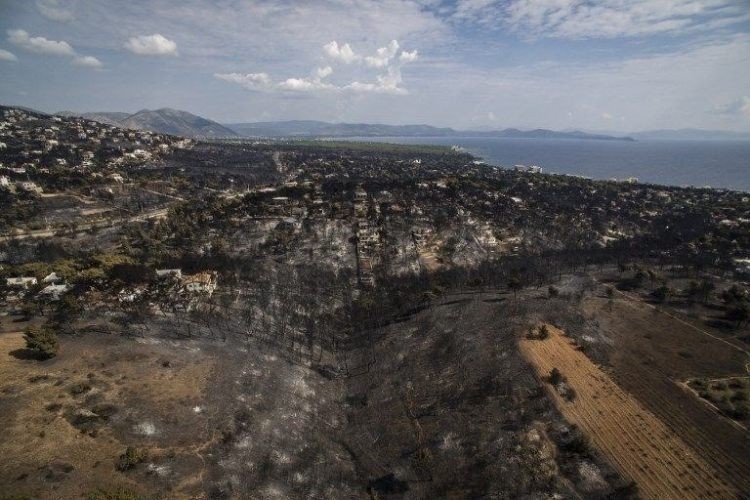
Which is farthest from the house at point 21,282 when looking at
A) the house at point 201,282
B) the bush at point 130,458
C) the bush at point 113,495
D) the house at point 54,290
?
the bush at point 113,495

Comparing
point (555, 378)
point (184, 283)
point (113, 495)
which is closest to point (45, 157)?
point (184, 283)

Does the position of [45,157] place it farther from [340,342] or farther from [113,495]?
[113,495]

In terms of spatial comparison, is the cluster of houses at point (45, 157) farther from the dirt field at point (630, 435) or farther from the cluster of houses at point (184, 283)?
the dirt field at point (630, 435)

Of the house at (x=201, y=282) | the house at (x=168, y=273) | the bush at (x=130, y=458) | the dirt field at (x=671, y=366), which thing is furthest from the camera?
the house at (x=168, y=273)

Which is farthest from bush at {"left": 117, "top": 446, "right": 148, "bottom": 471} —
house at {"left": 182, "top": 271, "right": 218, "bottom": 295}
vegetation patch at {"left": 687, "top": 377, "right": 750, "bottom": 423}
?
vegetation patch at {"left": 687, "top": 377, "right": 750, "bottom": 423}

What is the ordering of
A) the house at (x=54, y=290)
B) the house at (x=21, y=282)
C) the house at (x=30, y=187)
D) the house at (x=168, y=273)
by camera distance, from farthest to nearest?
the house at (x=30, y=187)
the house at (x=168, y=273)
the house at (x=21, y=282)
the house at (x=54, y=290)

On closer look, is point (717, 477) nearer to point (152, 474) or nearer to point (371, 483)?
point (371, 483)

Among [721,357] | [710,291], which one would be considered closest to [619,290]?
[710,291]
